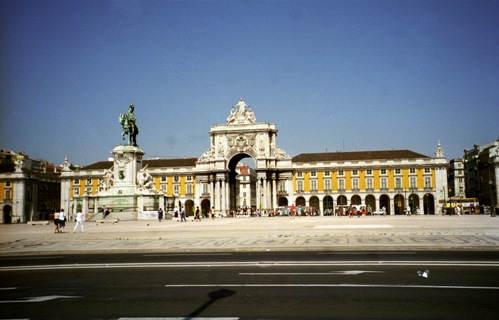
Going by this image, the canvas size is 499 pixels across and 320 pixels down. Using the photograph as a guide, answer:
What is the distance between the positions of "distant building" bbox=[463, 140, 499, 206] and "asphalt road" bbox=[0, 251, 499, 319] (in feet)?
274

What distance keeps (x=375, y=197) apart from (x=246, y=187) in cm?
5831

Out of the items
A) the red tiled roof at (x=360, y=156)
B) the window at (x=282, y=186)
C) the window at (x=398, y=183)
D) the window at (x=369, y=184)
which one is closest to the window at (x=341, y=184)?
the red tiled roof at (x=360, y=156)

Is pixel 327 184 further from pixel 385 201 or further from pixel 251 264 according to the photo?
pixel 251 264

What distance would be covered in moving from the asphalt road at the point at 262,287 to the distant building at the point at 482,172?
83.6 meters

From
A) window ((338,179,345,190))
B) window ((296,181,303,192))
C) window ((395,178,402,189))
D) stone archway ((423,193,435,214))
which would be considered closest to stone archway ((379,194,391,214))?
window ((395,178,402,189))

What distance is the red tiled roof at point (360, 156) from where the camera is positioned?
10038cm

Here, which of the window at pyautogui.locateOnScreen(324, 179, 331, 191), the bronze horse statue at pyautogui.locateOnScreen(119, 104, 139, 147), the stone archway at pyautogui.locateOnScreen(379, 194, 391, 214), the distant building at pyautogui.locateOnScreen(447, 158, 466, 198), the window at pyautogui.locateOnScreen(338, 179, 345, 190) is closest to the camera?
the bronze horse statue at pyautogui.locateOnScreen(119, 104, 139, 147)

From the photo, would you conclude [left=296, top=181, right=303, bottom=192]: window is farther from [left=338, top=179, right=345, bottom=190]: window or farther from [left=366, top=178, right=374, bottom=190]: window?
[left=366, top=178, right=374, bottom=190]: window

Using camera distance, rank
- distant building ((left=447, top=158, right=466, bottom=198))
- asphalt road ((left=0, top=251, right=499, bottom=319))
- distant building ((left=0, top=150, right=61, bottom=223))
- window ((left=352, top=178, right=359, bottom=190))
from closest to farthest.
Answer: asphalt road ((left=0, top=251, right=499, bottom=319))
window ((left=352, top=178, right=359, bottom=190))
distant building ((left=0, top=150, right=61, bottom=223))
distant building ((left=447, top=158, right=466, bottom=198))

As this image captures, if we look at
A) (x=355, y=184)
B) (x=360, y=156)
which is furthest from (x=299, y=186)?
(x=360, y=156)

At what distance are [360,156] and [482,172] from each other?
2946 cm

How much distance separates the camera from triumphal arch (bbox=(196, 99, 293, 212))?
9531 centimetres

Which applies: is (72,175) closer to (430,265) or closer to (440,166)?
(440,166)

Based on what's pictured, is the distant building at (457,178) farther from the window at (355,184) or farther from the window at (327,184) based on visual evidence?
the window at (327,184)
